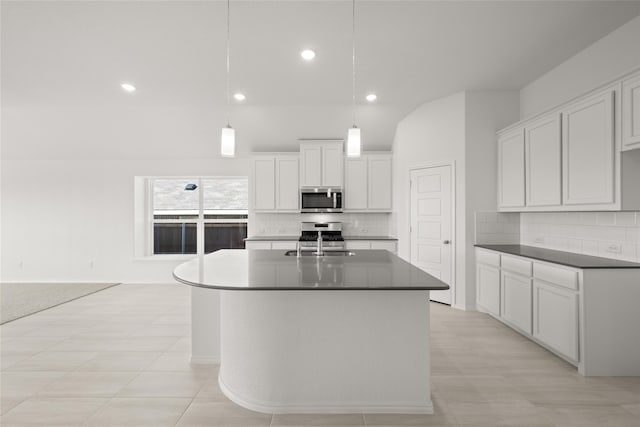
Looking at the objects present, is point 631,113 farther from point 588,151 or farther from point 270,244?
point 270,244

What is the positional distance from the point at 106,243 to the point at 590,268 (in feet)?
23.9

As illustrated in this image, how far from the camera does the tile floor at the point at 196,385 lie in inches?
85.7

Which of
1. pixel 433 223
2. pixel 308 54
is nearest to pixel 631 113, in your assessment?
pixel 433 223

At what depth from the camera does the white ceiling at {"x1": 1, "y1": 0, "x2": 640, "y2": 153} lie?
113 inches

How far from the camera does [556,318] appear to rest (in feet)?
9.87

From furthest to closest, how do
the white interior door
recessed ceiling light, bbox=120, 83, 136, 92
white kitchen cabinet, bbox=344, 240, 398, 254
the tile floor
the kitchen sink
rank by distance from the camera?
white kitchen cabinet, bbox=344, 240, 398, 254, the white interior door, recessed ceiling light, bbox=120, 83, 136, 92, the kitchen sink, the tile floor

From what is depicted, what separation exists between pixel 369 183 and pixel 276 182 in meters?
1.61

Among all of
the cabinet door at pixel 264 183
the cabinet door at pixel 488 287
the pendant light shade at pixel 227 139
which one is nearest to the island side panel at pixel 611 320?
the cabinet door at pixel 488 287

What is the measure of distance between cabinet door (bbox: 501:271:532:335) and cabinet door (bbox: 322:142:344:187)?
2.99 m

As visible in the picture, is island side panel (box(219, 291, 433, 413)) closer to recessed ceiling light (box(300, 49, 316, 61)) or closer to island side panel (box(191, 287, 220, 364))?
island side panel (box(191, 287, 220, 364))

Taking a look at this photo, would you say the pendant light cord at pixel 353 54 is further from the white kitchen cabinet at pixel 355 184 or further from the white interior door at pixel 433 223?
the white interior door at pixel 433 223

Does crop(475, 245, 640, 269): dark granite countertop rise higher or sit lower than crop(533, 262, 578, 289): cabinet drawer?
higher

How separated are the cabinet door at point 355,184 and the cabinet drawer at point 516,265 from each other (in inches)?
103

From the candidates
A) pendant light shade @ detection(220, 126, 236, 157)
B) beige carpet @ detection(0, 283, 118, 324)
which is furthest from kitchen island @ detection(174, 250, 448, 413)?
beige carpet @ detection(0, 283, 118, 324)
